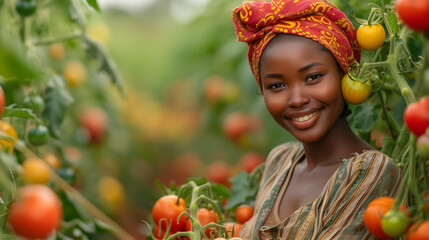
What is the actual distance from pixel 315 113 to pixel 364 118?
28 centimetres

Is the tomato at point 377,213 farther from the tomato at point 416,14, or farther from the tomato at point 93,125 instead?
the tomato at point 93,125

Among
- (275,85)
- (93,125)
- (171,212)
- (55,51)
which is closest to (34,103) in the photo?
(171,212)

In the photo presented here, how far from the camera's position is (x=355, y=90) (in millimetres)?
1370

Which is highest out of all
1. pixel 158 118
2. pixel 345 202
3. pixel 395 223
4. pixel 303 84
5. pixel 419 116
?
pixel 419 116

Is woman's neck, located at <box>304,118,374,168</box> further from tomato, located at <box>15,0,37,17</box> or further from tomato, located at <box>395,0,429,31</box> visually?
tomato, located at <box>15,0,37,17</box>

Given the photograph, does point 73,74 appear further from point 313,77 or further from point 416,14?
point 416,14

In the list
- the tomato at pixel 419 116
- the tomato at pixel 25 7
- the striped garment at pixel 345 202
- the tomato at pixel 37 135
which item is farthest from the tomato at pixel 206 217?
the tomato at pixel 25 7

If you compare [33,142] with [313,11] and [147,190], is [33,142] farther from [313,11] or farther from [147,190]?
[147,190]

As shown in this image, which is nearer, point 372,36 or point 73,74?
point 372,36

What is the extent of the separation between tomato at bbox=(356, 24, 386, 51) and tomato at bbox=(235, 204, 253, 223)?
23.0 inches

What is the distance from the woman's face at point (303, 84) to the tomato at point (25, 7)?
0.76 m

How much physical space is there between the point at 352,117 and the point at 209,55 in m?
1.86

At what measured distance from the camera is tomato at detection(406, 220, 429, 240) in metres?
0.99

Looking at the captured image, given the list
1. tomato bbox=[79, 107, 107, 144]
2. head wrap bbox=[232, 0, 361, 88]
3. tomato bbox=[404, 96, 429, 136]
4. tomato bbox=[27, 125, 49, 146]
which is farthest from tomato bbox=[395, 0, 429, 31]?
tomato bbox=[79, 107, 107, 144]
